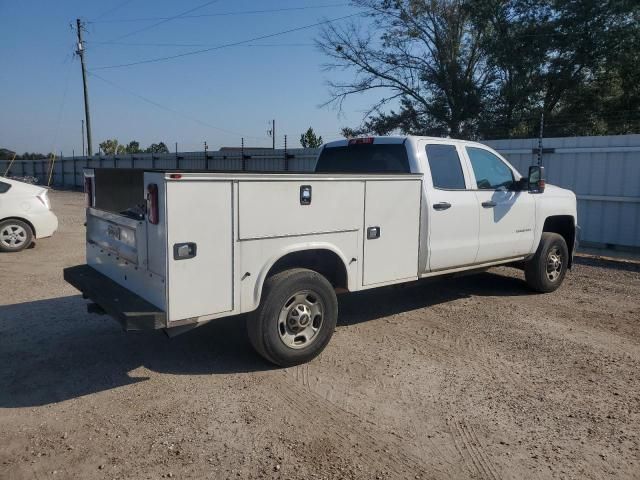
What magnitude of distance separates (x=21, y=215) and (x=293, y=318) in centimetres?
789

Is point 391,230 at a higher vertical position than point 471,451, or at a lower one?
higher

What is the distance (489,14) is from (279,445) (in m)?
28.2

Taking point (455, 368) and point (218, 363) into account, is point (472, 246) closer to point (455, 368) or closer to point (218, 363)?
point (455, 368)

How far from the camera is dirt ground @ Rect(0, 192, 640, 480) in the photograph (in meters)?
3.37

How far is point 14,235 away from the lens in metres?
10.4

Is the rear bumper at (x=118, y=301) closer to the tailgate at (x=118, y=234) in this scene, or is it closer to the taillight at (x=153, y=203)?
the tailgate at (x=118, y=234)

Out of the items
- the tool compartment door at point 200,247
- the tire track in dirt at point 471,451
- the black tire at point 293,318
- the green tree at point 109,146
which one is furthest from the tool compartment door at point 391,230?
the green tree at point 109,146

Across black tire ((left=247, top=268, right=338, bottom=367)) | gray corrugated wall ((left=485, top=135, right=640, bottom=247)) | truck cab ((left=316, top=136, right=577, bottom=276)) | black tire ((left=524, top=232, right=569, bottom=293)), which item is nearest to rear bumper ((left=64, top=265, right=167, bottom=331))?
black tire ((left=247, top=268, right=338, bottom=367))

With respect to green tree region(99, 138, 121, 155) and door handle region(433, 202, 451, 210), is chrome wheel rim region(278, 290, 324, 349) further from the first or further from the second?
green tree region(99, 138, 121, 155)

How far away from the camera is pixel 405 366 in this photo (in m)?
4.94

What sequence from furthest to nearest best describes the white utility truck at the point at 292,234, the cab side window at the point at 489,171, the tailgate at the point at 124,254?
the cab side window at the point at 489,171
the tailgate at the point at 124,254
the white utility truck at the point at 292,234

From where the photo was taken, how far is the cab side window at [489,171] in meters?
6.55

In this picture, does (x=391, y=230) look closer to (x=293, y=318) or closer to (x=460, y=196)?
(x=460, y=196)

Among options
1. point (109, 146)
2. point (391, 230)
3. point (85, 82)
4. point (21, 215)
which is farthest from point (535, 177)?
point (109, 146)
